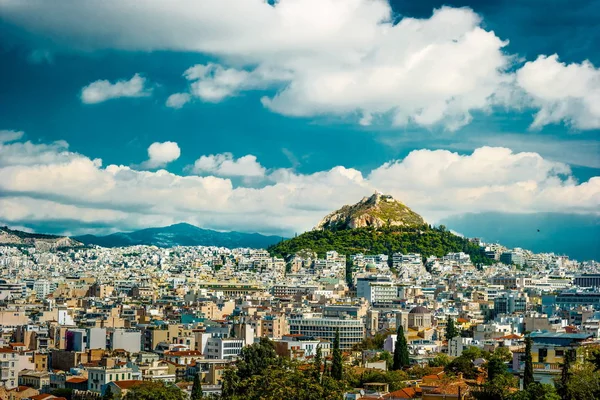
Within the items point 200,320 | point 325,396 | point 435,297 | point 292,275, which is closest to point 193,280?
point 292,275

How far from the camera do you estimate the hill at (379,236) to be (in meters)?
118

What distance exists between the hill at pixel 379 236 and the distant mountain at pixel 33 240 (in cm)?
6391

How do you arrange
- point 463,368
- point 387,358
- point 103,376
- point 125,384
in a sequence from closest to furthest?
point 125,384 → point 103,376 → point 463,368 → point 387,358

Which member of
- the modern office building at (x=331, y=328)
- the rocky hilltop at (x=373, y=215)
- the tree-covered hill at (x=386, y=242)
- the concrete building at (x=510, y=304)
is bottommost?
the modern office building at (x=331, y=328)

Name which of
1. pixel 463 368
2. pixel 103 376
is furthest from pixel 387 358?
pixel 103 376

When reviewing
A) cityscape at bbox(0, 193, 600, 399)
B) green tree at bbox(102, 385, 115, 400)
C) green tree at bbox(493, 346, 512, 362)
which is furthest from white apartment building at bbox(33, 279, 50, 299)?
green tree at bbox(102, 385, 115, 400)

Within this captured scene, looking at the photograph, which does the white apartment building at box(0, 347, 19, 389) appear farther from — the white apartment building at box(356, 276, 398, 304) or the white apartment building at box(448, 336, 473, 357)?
the white apartment building at box(356, 276, 398, 304)

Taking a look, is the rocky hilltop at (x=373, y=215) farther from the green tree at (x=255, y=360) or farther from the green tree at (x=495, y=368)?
the green tree at (x=495, y=368)

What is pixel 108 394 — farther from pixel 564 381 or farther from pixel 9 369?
pixel 564 381

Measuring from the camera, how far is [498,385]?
117ft

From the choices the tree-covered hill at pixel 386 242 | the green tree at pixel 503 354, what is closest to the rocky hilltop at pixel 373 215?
the tree-covered hill at pixel 386 242

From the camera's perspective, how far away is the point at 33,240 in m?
182

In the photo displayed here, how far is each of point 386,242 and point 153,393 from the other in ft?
272

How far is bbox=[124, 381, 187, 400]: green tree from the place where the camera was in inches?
1444
